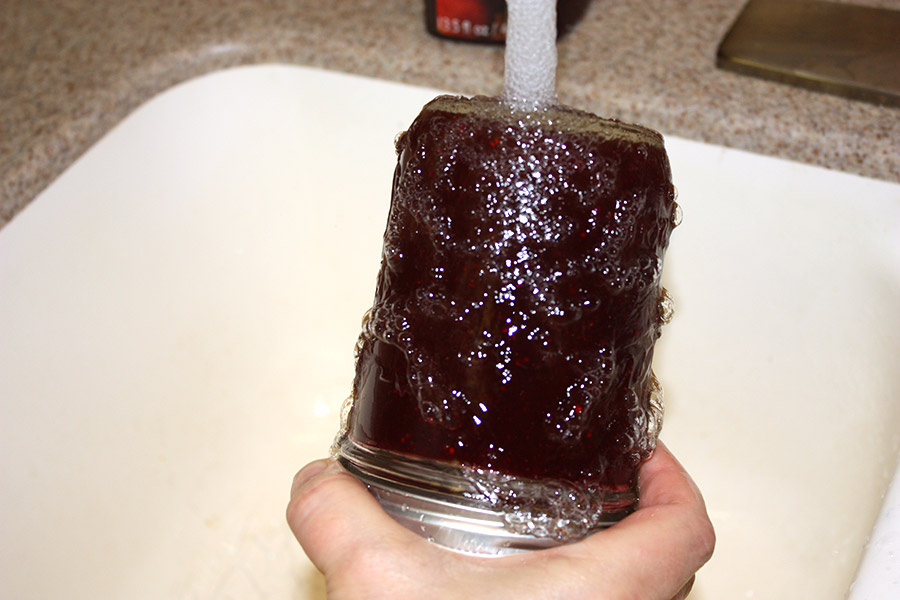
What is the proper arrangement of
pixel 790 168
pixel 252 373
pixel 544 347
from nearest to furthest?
pixel 544 347
pixel 790 168
pixel 252 373

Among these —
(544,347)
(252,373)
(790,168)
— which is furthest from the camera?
(252,373)

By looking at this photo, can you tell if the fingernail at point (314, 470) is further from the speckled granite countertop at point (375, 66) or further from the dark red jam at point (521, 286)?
the speckled granite countertop at point (375, 66)

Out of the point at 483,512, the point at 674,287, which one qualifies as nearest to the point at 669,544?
the point at 483,512

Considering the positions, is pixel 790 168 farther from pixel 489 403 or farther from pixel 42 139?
pixel 42 139

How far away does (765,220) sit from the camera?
655 mm

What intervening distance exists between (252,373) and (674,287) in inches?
16.5

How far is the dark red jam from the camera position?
1.12 feet

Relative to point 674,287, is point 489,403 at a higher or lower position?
higher

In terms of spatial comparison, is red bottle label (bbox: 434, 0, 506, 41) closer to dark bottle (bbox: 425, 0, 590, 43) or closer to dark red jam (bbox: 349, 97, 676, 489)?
dark bottle (bbox: 425, 0, 590, 43)

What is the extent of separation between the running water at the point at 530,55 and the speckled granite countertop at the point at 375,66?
1.03 feet

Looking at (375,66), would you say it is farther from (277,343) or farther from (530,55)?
(530,55)

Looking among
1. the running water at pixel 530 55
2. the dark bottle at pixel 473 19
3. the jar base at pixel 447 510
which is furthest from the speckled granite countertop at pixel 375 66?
the jar base at pixel 447 510

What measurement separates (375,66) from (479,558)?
0.54 m

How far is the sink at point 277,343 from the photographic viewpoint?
1.98ft
